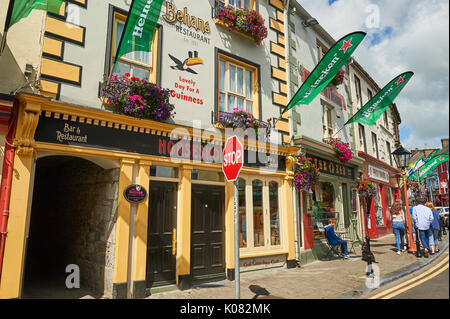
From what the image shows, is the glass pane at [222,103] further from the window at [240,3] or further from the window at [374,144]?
the window at [374,144]

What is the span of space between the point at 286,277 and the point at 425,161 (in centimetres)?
1603

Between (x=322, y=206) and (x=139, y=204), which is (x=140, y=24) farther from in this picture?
(x=322, y=206)

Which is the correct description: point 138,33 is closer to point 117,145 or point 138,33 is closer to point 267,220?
point 117,145

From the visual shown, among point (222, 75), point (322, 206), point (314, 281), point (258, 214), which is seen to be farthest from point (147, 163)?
point (322, 206)

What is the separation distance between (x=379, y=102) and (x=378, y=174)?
8275 mm

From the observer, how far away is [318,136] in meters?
12.7

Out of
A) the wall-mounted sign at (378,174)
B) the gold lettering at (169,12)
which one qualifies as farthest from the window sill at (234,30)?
the wall-mounted sign at (378,174)

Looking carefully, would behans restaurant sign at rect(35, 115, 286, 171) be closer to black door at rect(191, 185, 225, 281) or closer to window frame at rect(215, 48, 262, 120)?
black door at rect(191, 185, 225, 281)

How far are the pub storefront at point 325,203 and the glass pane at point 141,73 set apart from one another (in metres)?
5.90

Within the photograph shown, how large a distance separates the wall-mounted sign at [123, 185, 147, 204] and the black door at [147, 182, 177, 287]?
17.0 inches

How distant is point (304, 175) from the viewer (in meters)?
10.4

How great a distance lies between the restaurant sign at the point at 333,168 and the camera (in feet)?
39.8

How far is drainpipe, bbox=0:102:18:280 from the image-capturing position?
16.8ft

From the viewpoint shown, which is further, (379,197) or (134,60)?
(379,197)
